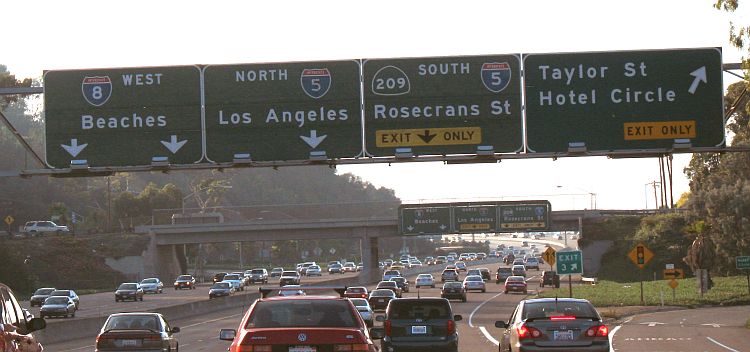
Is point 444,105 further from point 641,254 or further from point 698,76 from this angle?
point 641,254

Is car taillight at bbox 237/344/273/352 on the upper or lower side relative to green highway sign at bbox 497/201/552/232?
lower

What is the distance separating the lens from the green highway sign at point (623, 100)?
2934cm

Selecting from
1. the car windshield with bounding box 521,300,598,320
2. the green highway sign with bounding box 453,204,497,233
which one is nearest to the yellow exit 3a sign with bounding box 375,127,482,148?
the car windshield with bounding box 521,300,598,320

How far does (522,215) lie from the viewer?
315ft

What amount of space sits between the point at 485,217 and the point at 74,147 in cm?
6859

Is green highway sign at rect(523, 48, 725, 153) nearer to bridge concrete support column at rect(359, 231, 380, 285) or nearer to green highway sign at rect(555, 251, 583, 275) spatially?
green highway sign at rect(555, 251, 583, 275)

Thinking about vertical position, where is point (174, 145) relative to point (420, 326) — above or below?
above

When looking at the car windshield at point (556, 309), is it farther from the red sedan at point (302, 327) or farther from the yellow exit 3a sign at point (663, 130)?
the yellow exit 3a sign at point (663, 130)

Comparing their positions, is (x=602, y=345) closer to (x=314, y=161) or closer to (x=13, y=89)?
(x=314, y=161)

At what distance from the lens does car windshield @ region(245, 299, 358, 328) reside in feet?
49.2

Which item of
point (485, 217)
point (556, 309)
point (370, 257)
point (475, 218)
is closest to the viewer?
point (556, 309)

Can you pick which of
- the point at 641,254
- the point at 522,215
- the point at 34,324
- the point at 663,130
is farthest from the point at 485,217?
the point at 34,324

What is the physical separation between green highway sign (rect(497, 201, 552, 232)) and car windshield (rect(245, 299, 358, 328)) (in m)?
81.1

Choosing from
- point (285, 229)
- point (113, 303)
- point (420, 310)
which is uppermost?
point (285, 229)
